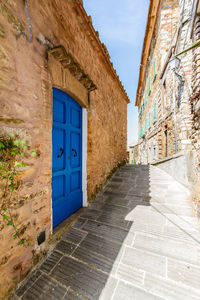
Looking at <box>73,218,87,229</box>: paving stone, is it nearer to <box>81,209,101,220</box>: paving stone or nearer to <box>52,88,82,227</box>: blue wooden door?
<box>81,209,101,220</box>: paving stone

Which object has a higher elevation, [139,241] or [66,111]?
[66,111]

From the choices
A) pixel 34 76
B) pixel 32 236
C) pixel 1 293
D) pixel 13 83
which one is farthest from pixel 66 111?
pixel 1 293

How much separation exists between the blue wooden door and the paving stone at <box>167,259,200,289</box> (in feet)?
6.10

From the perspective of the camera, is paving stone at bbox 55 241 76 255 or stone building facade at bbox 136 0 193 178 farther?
stone building facade at bbox 136 0 193 178

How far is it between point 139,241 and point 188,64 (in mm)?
6198

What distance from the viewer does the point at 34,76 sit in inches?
69.1

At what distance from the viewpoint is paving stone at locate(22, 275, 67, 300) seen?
4.60ft

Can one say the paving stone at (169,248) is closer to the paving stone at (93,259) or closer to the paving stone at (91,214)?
the paving stone at (93,259)

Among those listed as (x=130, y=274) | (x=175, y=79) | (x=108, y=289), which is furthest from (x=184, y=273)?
(x=175, y=79)

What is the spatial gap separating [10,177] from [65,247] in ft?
4.76

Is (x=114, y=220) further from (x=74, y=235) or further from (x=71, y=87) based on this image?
(x=71, y=87)

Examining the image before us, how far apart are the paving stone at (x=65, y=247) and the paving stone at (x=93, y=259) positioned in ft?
0.30

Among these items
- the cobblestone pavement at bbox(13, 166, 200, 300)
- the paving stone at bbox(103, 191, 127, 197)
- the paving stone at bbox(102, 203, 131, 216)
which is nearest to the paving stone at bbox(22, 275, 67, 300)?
the cobblestone pavement at bbox(13, 166, 200, 300)

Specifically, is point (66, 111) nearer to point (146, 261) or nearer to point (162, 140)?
point (146, 261)
